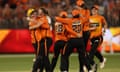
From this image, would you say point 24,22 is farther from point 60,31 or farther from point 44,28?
point 44,28

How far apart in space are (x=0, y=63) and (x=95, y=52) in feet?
22.3

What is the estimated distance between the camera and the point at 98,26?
717 inches

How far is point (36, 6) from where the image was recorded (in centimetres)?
3186

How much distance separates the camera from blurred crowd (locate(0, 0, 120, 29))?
99.3 feet

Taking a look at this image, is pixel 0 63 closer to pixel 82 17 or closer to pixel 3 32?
pixel 3 32

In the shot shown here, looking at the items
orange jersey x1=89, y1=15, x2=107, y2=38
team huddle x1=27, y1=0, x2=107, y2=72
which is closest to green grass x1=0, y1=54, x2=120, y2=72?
orange jersey x1=89, y1=15, x2=107, y2=38

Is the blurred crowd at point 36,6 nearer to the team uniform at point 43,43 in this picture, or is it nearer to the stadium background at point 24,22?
the stadium background at point 24,22

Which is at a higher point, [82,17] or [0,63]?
[82,17]

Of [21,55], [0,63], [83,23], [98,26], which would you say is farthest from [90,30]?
Result: [21,55]

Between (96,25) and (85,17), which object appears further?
(96,25)

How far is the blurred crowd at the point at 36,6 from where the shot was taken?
3025cm

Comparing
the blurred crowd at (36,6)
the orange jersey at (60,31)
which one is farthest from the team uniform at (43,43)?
the blurred crowd at (36,6)

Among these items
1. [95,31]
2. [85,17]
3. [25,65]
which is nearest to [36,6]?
[25,65]

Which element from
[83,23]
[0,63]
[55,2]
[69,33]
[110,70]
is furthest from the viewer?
[55,2]
